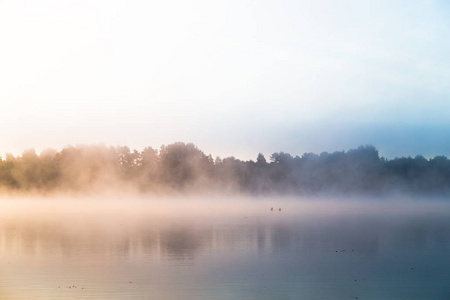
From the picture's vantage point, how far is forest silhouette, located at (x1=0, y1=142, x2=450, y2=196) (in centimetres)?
9638

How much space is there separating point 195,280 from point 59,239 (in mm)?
12063

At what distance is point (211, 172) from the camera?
325 ft

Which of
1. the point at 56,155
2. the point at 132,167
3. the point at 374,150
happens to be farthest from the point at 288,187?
the point at 56,155

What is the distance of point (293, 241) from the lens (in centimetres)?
2472

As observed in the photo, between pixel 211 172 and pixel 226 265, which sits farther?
pixel 211 172

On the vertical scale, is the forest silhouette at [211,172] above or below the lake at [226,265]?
above

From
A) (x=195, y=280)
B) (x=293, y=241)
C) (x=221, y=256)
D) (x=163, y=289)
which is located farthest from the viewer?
(x=293, y=241)

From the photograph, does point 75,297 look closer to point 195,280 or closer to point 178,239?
point 195,280

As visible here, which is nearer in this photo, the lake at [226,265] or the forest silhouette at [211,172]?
the lake at [226,265]

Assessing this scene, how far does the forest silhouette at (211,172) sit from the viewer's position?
96375 mm

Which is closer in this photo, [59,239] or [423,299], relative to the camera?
[423,299]

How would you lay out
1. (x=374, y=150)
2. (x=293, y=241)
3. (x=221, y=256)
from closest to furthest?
(x=221, y=256)
(x=293, y=241)
(x=374, y=150)

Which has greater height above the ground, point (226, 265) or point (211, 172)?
point (211, 172)

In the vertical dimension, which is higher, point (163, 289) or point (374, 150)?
point (374, 150)
